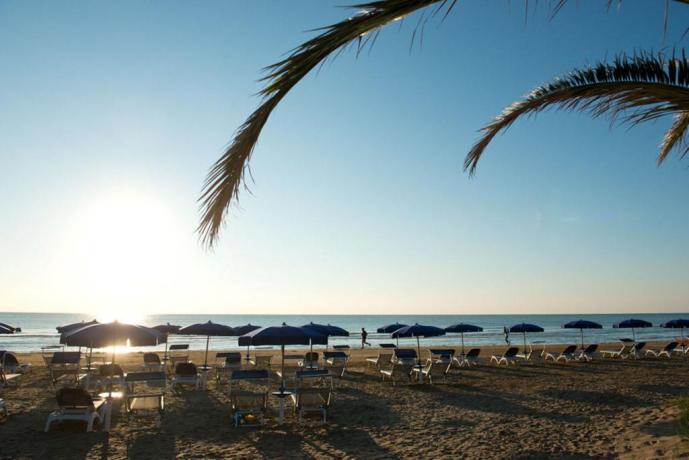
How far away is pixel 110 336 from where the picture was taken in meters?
8.46

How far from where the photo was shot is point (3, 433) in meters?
7.61

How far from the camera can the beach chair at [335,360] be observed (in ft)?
54.4

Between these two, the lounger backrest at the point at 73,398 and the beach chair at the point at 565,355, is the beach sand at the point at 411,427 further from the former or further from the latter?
the beach chair at the point at 565,355

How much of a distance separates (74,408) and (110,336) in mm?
1261

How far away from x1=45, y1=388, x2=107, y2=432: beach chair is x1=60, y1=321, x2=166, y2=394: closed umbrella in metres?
0.57

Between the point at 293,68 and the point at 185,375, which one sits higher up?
the point at 293,68

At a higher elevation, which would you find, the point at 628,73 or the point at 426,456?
the point at 628,73

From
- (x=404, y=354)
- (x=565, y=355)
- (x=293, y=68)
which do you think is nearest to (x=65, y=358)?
(x=404, y=354)

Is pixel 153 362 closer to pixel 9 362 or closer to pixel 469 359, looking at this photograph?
pixel 9 362

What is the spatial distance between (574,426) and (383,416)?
3302 millimetres

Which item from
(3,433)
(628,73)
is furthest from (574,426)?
(3,433)

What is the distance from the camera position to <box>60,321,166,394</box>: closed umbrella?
836cm

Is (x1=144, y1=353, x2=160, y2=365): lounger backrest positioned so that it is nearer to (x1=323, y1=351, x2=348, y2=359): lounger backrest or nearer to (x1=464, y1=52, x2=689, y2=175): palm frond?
(x1=323, y1=351, x2=348, y2=359): lounger backrest

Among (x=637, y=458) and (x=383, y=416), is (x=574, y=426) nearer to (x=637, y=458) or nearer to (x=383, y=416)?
(x=637, y=458)
